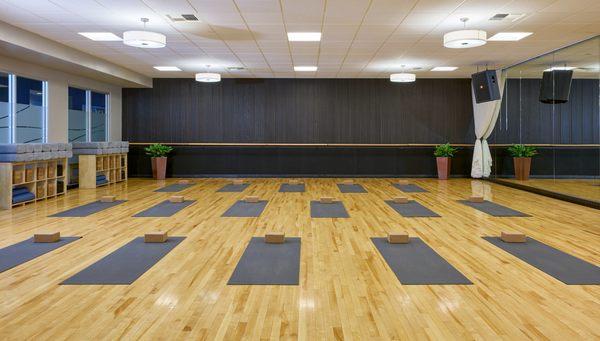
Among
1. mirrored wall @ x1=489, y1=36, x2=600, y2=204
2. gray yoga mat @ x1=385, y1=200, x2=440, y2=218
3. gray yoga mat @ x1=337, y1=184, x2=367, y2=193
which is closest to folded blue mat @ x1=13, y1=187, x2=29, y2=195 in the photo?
gray yoga mat @ x1=337, y1=184, x2=367, y2=193

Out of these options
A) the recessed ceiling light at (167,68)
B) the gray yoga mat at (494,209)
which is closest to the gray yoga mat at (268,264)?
the gray yoga mat at (494,209)

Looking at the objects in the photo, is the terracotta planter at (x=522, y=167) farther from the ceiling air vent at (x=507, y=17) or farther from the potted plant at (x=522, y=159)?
the ceiling air vent at (x=507, y=17)

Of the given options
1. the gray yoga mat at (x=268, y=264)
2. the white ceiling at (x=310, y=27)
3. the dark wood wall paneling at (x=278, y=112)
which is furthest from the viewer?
the dark wood wall paneling at (x=278, y=112)

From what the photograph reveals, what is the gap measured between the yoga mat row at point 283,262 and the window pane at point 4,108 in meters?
4.41

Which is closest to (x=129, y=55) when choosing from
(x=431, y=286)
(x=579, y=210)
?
(x=431, y=286)

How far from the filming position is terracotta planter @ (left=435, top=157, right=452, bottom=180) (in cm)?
1316

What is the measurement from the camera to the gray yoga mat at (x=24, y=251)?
14.2ft

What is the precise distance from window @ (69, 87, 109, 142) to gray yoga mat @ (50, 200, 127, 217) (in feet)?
11.8

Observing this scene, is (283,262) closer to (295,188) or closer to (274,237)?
(274,237)

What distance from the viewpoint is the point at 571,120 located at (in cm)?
1148

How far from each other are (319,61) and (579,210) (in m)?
6.08

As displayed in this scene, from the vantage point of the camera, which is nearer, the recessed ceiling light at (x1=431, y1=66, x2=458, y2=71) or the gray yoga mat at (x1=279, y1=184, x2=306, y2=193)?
the gray yoga mat at (x1=279, y1=184, x2=306, y2=193)

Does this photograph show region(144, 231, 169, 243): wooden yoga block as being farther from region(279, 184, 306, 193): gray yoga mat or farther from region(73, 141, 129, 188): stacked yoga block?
region(73, 141, 129, 188): stacked yoga block

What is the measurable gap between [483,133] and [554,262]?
891 cm
